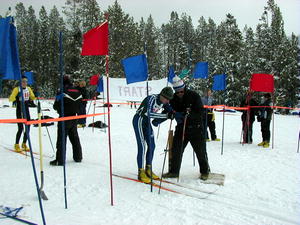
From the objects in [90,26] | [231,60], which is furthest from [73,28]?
[231,60]

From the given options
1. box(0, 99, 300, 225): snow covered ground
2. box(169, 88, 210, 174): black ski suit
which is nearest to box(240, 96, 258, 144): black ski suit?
box(0, 99, 300, 225): snow covered ground

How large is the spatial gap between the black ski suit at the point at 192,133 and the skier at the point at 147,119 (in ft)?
1.41

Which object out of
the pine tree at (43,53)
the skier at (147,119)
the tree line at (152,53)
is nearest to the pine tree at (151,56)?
the tree line at (152,53)

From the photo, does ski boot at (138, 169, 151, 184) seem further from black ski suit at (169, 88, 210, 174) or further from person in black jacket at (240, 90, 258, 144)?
person in black jacket at (240, 90, 258, 144)

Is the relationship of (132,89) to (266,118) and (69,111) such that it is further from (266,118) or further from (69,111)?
(266,118)

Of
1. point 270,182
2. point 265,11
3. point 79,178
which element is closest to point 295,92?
point 265,11

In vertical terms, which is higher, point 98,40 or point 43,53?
point 43,53

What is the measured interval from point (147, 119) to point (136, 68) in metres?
1.03

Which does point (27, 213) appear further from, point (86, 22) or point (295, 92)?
point (295, 92)

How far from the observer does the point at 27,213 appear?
3.42 meters

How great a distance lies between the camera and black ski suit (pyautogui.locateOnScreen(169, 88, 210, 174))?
16.1 ft

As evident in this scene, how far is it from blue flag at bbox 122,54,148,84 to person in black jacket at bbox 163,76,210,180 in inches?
29.8

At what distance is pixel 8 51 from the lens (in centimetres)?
283

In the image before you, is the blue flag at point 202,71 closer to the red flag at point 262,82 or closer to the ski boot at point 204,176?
the red flag at point 262,82
